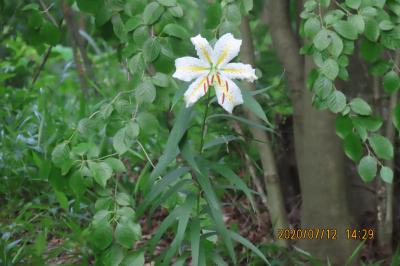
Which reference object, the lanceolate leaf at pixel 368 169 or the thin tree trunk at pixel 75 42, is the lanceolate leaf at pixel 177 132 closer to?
the lanceolate leaf at pixel 368 169

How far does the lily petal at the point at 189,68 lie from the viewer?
147 cm

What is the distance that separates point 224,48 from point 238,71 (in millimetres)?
66

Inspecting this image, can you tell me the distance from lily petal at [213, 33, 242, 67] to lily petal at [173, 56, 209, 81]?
34 millimetres

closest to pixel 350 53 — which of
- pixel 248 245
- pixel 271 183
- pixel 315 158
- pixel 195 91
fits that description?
pixel 195 91

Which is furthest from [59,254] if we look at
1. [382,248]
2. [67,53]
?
[67,53]

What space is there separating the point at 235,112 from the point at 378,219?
2.63 feet

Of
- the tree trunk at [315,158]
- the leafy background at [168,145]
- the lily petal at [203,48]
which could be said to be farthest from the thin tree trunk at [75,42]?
the lily petal at [203,48]

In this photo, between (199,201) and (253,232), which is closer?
(199,201)

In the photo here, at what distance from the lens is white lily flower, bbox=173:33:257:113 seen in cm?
146

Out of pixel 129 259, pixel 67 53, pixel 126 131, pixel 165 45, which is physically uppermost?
pixel 165 45

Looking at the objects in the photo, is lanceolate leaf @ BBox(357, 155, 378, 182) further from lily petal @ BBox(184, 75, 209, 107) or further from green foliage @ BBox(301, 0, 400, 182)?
lily petal @ BBox(184, 75, 209, 107)

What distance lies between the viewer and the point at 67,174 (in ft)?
5.97

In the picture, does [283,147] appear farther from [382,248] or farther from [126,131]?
[126,131]

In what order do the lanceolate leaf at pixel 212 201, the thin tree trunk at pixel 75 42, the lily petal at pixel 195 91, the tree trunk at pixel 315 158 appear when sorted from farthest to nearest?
1. the thin tree trunk at pixel 75 42
2. the tree trunk at pixel 315 158
3. the lanceolate leaf at pixel 212 201
4. the lily petal at pixel 195 91
